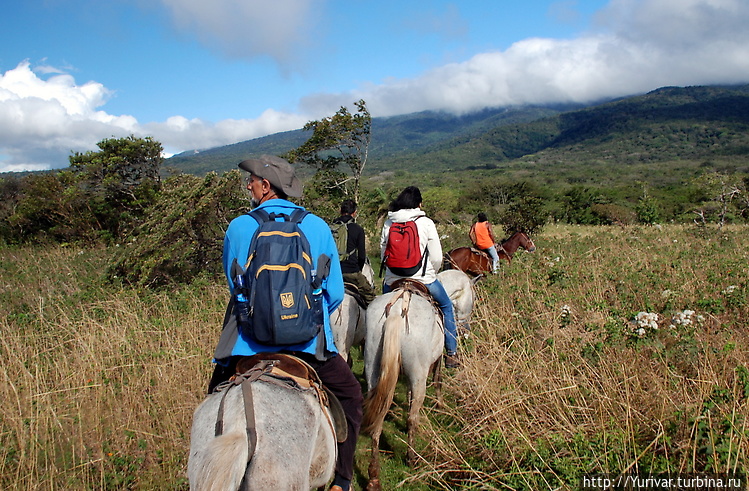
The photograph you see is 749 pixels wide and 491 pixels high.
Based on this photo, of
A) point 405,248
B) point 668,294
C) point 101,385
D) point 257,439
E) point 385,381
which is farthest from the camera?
point 668,294

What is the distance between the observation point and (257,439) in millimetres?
1853

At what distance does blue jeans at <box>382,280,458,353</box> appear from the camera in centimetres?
490

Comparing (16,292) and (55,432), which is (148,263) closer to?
(16,292)

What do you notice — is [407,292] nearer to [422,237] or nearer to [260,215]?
[422,237]

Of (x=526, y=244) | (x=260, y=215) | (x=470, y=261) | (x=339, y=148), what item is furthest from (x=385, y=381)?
(x=339, y=148)

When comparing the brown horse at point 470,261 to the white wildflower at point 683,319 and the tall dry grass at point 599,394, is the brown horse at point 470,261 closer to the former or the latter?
the tall dry grass at point 599,394

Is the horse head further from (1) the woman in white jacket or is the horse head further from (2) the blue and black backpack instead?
(2) the blue and black backpack

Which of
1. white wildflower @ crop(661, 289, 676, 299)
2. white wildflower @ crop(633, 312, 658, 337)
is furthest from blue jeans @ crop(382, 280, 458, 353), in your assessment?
white wildflower @ crop(661, 289, 676, 299)

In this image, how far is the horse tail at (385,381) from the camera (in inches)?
152

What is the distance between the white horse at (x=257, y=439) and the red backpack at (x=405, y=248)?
2592 millimetres

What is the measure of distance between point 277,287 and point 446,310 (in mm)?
3358

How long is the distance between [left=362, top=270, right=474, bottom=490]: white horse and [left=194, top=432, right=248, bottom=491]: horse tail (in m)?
2.23

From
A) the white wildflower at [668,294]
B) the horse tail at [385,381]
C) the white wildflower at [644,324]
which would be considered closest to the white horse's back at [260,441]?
the horse tail at [385,381]

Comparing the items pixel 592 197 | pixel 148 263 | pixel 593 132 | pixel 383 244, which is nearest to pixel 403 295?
pixel 383 244
